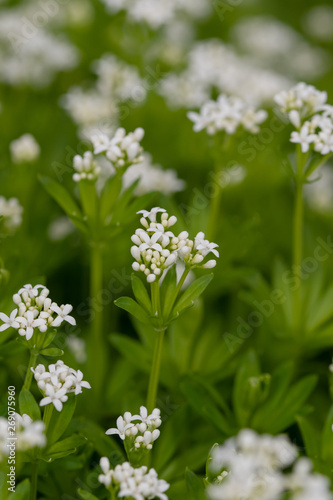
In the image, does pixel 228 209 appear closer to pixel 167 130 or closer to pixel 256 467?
pixel 167 130

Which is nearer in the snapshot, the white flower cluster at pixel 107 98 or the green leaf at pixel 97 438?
the green leaf at pixel 97 438

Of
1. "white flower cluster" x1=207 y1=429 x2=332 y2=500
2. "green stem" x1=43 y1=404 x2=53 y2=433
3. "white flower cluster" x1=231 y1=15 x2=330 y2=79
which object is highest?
"white flower cluster" x1=231 y1=15 x2=330 y2=79

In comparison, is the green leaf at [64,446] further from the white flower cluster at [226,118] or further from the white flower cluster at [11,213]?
the white flower cluster at [226,118]

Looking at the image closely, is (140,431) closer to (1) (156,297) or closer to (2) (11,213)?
(1) (156,297)

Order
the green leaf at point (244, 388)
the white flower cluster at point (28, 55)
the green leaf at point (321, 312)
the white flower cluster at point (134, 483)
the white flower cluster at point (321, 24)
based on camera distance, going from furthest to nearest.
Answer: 1. the white flower cluster at point (321, 24)
2. the white flower cluster at point (28, 55)
3. the green leaf at point (321, 312)
4. the green leaf at point (244, 388)
5. the white flower cluster at point (134, 483)

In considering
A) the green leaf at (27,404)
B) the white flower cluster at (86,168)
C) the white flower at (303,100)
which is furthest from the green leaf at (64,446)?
the white flower at (303,100)

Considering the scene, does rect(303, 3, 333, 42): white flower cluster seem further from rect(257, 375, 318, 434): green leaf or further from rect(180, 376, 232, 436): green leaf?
rect(180, 376, 232, 436): green leaf

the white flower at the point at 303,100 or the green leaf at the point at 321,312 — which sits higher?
the white flower at the point at 303,100

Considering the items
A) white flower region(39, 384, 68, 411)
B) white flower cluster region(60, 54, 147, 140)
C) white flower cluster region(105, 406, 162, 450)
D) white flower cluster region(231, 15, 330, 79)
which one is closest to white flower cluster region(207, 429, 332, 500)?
white flower cluster region(105, 406, 162, 450)
